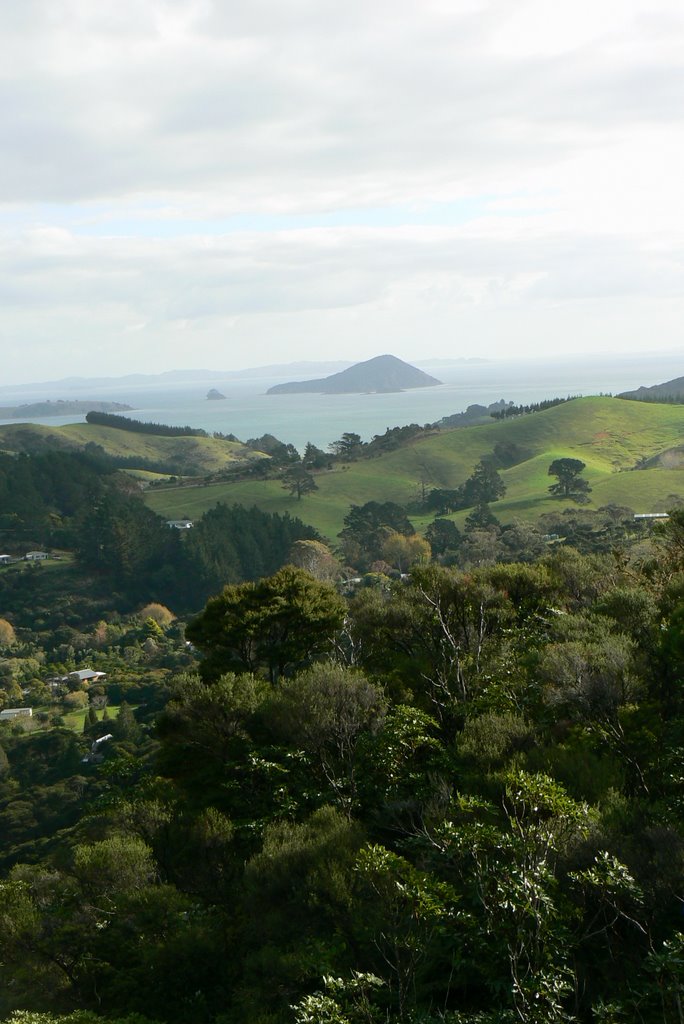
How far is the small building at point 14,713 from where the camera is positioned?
5647 cm

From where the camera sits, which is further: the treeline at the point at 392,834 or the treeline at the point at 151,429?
the treeline at the point at 151,429

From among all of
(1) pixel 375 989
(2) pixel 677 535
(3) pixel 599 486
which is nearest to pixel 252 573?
(3) pixel 599 486

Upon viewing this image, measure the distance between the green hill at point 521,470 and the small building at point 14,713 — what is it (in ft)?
139

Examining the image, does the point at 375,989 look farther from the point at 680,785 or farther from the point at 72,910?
the point at 72,910

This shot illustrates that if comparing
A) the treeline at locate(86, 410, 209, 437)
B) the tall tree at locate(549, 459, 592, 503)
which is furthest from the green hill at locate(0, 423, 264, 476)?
the tall tree at locate(549, 459, 592, 503)

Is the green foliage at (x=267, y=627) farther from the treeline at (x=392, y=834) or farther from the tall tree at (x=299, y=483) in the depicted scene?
the tall tree at (x=299, y=483)

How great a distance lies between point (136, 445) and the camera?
18450 centimetres

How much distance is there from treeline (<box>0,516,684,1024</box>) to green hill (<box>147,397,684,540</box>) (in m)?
69.3

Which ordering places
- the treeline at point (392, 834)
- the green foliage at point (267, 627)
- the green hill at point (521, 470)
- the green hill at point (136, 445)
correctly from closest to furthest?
the treeline at point (392, 834) → the green foliage at point (267, 627) → the green hill at point (521, 470) → the green hill at point (136, 445)

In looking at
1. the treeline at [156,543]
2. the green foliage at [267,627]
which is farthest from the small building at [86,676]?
the green foliage at [267,627]

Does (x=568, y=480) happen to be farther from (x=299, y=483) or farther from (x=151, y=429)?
(x=151, y=429)

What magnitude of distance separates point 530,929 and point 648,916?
49.9 inches

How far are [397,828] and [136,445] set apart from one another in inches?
6995

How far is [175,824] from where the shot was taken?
15.6 m
